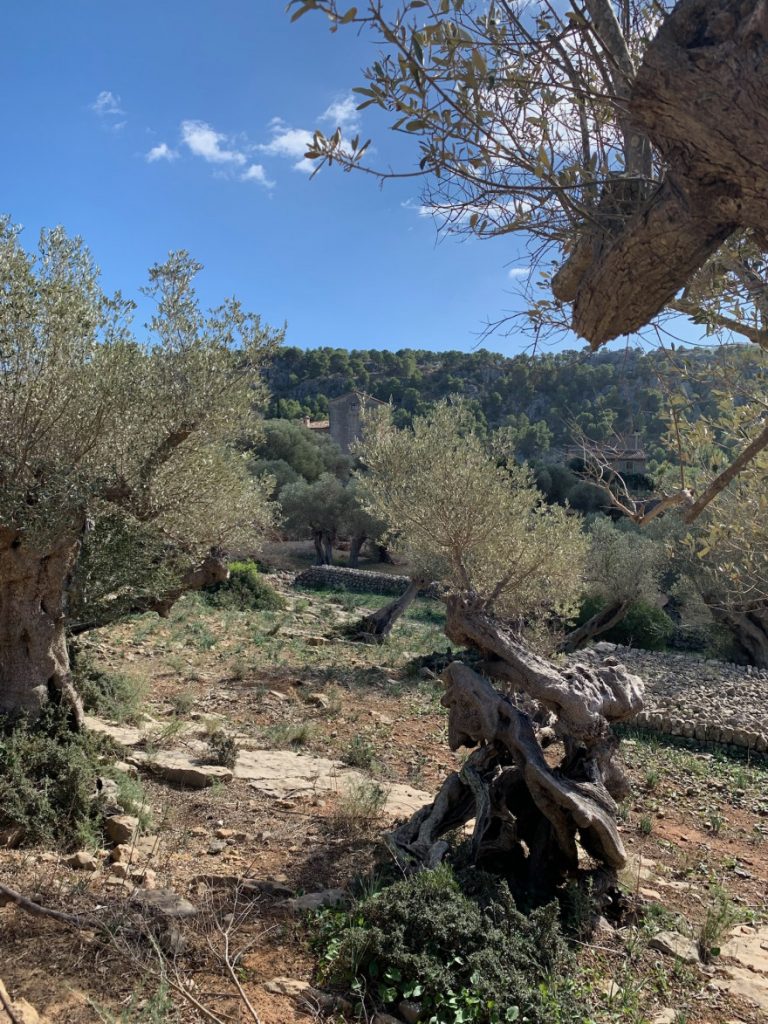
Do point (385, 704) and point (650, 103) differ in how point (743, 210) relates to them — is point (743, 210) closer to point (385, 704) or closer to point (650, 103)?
point (650, 103)

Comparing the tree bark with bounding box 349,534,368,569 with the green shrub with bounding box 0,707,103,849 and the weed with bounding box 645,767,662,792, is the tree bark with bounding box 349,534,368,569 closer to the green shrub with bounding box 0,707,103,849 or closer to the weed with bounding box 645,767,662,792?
the weed with bounding box 645,767,662,792

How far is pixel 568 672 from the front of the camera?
5.54m

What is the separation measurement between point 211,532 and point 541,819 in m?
5.74

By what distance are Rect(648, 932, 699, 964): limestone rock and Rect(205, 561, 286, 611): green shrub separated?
17408 mm

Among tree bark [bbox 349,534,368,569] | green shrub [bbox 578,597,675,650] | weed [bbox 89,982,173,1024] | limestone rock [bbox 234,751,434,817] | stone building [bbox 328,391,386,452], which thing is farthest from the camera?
stone building [bbox 328,391,386,452]

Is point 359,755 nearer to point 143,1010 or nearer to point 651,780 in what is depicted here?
point 651,780

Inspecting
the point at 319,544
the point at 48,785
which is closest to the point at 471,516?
the point at 48,785

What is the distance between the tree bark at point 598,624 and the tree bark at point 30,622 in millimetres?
14569

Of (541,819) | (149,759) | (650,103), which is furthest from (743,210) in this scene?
(149,759)

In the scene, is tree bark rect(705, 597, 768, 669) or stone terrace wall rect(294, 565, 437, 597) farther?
stone terrace wall rect(294, 565, 437, 597)

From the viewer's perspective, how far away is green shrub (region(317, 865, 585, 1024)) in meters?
3.41

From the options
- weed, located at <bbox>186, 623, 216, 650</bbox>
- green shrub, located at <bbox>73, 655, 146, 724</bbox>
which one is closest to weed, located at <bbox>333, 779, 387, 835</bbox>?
green shrub, located at <bbox>73, 655, 146, 724</bbox>

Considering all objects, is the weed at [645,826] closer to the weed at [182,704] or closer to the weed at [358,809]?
the weed at [358,809]

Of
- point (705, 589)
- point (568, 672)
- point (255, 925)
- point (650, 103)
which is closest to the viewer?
point (650, 103)
